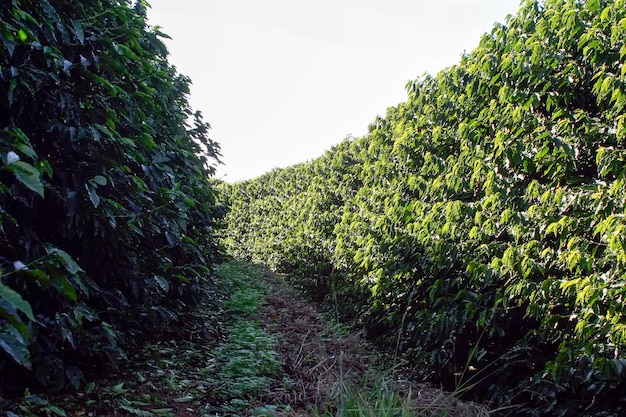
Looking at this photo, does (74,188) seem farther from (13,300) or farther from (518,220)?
(518,220)

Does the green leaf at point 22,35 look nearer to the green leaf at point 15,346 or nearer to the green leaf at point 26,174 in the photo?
the green leaf at point 26,174

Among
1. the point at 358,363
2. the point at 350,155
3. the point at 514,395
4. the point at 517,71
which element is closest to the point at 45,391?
the point at 358,363

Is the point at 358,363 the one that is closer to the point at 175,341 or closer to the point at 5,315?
the point at 175,341

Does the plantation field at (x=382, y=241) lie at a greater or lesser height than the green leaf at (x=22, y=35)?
lesser

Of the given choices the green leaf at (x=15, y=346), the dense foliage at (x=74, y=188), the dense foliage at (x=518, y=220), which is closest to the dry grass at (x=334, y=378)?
the dense foliage at (x=518, y=220)

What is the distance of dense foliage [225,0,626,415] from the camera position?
254cm

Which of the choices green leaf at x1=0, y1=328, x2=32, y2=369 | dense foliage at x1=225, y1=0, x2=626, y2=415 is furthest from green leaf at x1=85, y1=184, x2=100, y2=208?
dense foliage at x1=225, y1=0, x2=626, y2=415

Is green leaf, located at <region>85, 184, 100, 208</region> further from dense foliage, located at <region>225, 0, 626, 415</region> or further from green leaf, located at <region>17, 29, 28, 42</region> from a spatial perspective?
dense foliage, located at <region>225, 0, 626, 415</region>

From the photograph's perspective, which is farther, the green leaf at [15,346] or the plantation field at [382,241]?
the plantation field at [382,241]

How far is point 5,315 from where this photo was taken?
1.26 metres

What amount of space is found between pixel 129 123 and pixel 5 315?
203cm

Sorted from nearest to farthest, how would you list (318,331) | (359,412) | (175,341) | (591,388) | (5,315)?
(5,315) → (359,412) → (591,388) → (175,341) → (318,331)

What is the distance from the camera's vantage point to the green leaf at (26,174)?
1457mm

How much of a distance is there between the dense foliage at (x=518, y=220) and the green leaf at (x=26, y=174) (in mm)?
1972
